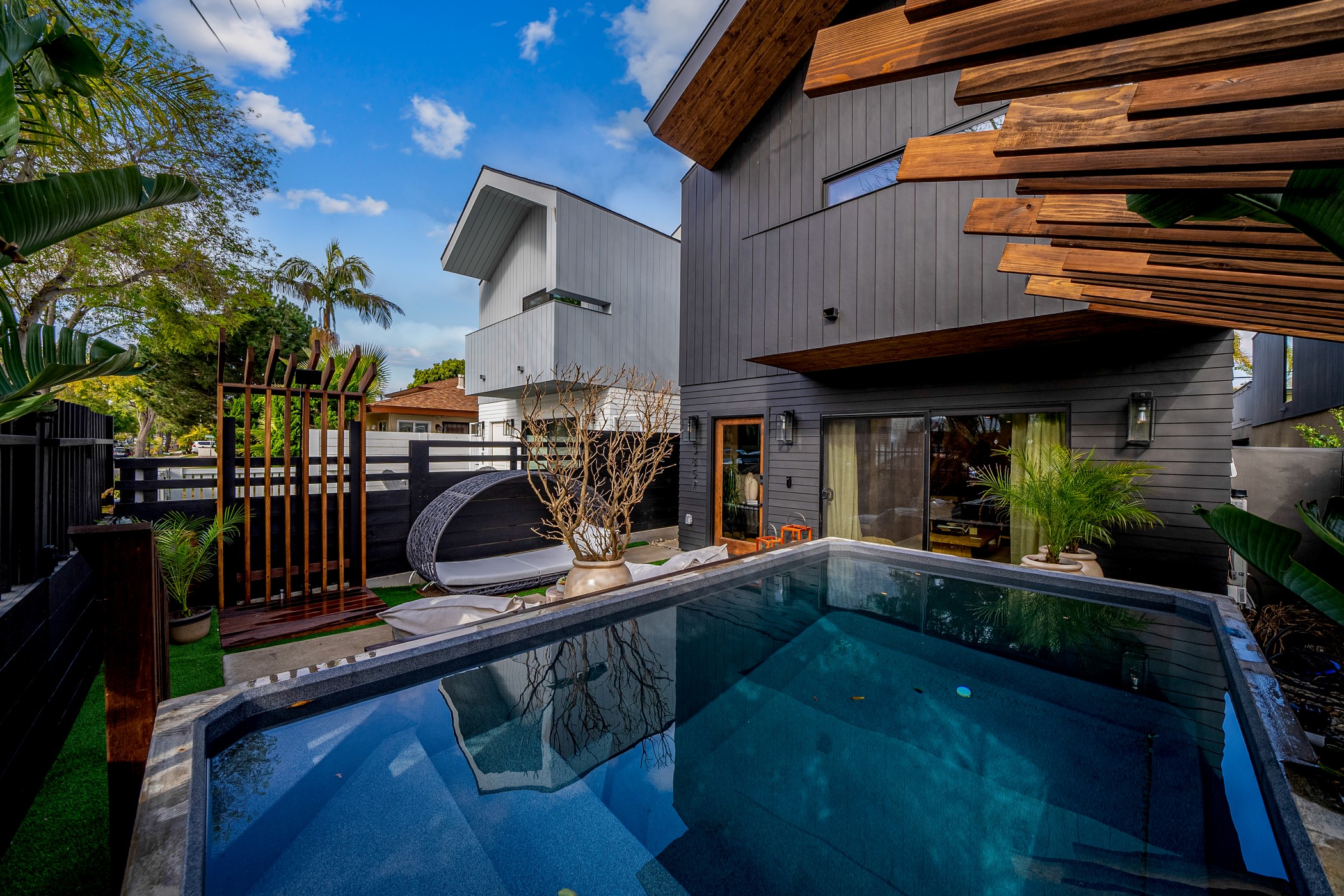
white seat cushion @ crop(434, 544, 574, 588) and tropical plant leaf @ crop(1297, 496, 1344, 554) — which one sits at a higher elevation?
tropical plant leaf @ crop(1297, 496, 1344, 554)

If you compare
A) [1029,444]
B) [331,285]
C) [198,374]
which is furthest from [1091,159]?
[198,374]

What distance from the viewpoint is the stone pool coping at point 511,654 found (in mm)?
1274

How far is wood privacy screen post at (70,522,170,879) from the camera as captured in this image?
1.51 metres

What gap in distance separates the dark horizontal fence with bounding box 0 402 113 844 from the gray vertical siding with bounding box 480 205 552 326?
724 cm

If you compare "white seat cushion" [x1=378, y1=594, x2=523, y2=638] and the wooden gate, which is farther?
the wooden gate

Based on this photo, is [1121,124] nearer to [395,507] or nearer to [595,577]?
[595,577]

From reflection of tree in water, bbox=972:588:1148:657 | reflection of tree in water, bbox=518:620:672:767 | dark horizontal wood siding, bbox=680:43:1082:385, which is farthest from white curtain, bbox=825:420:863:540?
reflection of tree in water, bbox=518:620:672:767

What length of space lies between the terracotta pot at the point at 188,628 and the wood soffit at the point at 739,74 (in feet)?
23.9

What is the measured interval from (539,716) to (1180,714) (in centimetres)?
300

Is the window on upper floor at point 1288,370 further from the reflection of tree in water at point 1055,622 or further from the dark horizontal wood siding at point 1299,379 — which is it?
the reflection of tree in water at point 1055,622

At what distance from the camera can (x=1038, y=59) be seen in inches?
54.2

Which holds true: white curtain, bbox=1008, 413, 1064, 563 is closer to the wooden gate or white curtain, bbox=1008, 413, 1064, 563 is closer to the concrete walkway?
the concrete walkway

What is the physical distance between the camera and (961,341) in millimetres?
5129

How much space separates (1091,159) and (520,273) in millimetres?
10720
